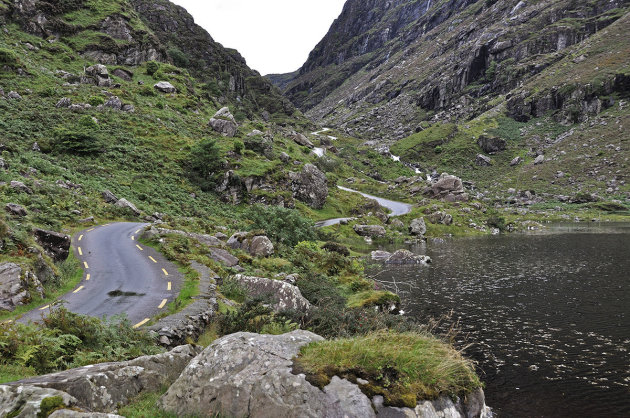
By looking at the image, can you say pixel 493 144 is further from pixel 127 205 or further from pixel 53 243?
pixel 53 243

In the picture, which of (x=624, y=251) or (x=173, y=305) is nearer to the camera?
(x=173, y=305)

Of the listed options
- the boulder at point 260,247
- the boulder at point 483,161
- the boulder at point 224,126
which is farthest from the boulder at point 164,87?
the boulder at point 483,161

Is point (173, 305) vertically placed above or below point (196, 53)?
below

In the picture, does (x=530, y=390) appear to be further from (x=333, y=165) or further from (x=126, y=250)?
(x=333, y=165)

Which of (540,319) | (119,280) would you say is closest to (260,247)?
(119,280)

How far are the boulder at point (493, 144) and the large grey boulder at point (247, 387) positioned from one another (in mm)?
195701

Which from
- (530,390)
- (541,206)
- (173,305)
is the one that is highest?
(541,206)

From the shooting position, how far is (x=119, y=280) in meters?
19.9

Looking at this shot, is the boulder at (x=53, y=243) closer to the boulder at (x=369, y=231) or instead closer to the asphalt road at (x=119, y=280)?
the asphalt road at (x=119, y=280)

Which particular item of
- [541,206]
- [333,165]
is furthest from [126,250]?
[541,206]

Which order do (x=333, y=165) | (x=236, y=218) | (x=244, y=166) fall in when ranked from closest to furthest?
(x=236, y=218)
(x=244, y=166)
(x=333, y=165)

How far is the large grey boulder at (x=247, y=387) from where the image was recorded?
7.35m

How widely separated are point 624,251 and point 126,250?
64.7m

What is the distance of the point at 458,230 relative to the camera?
287 feet
